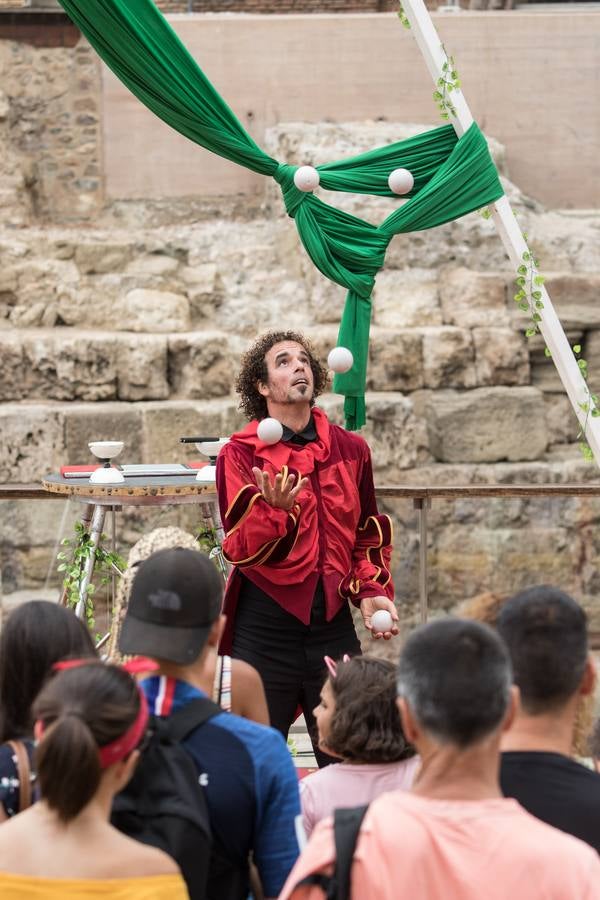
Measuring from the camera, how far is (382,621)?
3125mm

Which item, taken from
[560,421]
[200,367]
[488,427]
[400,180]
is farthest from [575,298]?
[400,180]

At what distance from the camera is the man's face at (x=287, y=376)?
10.7ft

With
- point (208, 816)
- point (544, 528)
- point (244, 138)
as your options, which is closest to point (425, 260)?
point (544, 528)

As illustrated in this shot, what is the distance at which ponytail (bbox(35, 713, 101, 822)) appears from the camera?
62.7 inches

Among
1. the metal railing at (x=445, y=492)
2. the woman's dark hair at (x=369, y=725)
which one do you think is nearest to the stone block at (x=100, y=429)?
the metal railing at (x=445, y=492)

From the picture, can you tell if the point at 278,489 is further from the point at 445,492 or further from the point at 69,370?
the point at 69,370

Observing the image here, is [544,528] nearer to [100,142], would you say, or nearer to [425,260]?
[425,260]

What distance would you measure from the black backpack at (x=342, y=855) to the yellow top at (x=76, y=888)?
0.65 feet

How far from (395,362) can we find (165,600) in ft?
18.4

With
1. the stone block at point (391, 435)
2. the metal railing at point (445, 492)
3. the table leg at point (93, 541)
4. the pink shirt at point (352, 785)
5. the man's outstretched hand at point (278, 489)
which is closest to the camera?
the pink shirt at point (352, 785)

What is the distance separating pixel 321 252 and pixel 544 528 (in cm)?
316

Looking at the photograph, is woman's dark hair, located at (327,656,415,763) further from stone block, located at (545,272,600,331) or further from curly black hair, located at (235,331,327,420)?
stone block, located at (545,272,600,331)

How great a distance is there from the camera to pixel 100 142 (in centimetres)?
916

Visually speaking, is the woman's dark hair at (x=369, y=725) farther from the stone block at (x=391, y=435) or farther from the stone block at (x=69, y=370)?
the stone block at (x=69, y=370)
